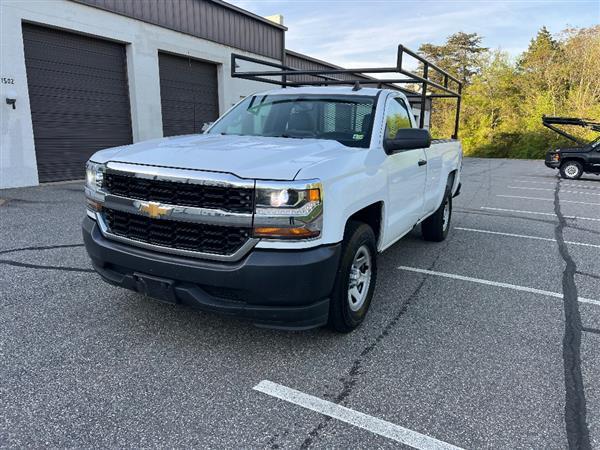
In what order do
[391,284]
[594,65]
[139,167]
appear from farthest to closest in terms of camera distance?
[594,65], [391,284], [139,167]

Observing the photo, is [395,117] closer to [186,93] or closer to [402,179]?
[402,179]

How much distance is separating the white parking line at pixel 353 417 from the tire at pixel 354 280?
0.69 m

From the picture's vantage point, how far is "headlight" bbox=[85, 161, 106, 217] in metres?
3.32

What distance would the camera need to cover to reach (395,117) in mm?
4617

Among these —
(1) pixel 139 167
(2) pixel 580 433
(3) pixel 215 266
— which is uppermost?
(1) pixel 139 167

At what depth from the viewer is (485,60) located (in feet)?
152

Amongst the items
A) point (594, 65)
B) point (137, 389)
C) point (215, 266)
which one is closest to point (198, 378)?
point (137, 389)

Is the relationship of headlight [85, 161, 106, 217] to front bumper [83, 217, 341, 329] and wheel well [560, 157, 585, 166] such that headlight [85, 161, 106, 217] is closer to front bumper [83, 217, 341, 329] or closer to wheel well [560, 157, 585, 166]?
front bumper [83, 217, 341, 329]

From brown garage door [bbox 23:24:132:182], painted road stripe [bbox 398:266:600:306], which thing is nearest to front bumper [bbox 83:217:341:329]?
painted road stripe [bbox 398:266:600:306]

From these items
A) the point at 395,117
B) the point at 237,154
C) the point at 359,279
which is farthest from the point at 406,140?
the point at 237,154

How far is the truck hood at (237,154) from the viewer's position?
9.25ft

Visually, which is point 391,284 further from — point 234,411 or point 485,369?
point 234,411

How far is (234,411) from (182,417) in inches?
11.4

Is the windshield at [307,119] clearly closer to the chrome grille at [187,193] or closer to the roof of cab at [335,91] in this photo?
the roof of cab at [335,91]
